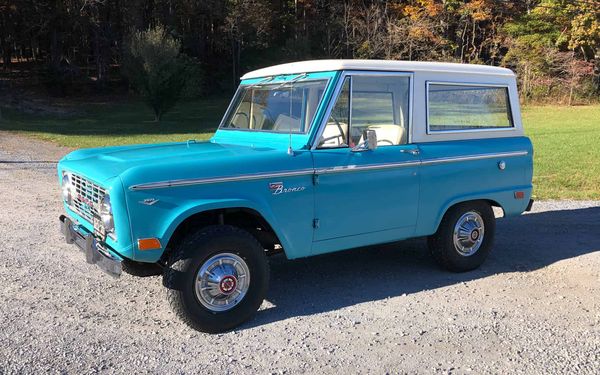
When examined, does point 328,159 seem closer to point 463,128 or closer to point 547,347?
point 463,128

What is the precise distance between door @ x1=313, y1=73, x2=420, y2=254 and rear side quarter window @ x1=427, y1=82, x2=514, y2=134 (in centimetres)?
35

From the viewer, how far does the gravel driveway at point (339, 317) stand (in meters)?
3.80

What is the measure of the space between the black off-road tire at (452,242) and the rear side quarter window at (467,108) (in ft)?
2.65

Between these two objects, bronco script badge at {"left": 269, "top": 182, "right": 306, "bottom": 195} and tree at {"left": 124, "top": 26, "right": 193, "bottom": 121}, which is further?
tree at {"left": 124, "top": 26, "right": 193, "bottom": 121}

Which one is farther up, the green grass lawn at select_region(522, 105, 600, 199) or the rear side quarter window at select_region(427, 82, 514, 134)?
the rear side quarter window at select_region(427, 82, 514, 134)

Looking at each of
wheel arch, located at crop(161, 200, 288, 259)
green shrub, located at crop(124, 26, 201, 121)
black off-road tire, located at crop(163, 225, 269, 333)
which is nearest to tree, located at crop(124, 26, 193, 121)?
green shrub, located at crop(124, 26, 201, 121)

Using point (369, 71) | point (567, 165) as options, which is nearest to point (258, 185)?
point (369, 71)

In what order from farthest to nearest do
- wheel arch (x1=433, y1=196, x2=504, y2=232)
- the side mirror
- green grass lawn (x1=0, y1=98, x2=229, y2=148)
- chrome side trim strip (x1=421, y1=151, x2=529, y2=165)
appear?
green grass lawn (x1=0, y1=98, x2=229, y2=148) → wheel arch (x1=433, y1=196, x2=504, y2=232) → chrome side trim strip (x1=421, y1=151, x2=529, y2=165) → the side mirror

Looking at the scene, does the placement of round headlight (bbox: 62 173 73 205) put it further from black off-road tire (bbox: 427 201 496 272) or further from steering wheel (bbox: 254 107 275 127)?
black off-road tire (bbox: 427 201 496 272)

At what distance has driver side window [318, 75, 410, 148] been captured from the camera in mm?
4797

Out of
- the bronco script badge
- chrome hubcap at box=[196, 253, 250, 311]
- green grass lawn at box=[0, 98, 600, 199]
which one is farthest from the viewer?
green grass lawn at box=[0, 98, 600, 199]

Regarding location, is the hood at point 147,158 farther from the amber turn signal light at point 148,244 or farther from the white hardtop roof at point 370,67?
the white hardtop roof at point 370,67

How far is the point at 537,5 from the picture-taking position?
144 ft

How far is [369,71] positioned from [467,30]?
43.3 meters
